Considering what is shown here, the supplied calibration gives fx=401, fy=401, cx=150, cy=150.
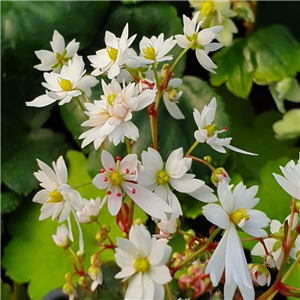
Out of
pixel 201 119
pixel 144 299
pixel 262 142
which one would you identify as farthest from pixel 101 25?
pixel 144 299

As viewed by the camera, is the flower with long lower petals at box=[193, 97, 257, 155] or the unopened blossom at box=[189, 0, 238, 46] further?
the unopened blossom at box=[189, 0, 238, 46]

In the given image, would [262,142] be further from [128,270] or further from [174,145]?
[128,270]

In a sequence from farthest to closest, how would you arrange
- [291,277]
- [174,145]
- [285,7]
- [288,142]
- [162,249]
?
[285,7], [288,142], [174,145], [291,277], [162,249]

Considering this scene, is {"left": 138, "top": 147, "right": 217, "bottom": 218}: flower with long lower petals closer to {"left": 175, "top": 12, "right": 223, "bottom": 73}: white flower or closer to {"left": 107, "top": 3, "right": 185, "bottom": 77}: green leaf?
{"left": 175, "top": 12, "right": 223, "bottom": 73}: white flower

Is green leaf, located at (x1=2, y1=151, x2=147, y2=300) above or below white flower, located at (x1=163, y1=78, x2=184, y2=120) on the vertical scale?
below

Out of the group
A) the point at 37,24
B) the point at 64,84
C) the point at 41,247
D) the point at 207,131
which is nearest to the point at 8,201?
the point at 41,247

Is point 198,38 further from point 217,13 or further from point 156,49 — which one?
point 217,13

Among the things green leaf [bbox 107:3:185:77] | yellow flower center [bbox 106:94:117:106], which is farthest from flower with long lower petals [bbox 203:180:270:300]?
green leaf [bbox 107:3:185:77]
